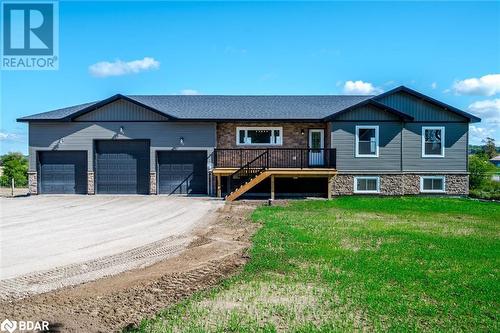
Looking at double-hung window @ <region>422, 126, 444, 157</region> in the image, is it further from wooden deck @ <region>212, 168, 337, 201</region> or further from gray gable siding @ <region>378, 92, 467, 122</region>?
wooden deck @ <region>212, 168, 337, 201</region>

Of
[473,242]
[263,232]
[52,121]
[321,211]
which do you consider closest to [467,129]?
[321,211]

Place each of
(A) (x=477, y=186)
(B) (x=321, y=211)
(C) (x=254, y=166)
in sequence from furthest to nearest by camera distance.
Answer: (A) (x=477, y=186) < (C) (x=254, y=166) < (B) (x=321, y=211)

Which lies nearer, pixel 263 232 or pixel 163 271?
pixel 163 271

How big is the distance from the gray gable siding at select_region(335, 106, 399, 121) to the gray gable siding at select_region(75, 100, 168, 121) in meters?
9.16

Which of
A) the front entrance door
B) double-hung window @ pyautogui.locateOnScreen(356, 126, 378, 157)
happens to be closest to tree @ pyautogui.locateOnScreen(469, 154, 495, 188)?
double-hung window @ pyautogui.locateOnScreen(356, 126, 378, 157)

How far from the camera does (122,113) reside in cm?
1902

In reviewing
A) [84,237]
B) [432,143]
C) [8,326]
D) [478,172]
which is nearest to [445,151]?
[432,143]

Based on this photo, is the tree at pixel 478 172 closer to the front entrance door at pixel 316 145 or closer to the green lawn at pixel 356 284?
the front entrance door at pixel 316 145

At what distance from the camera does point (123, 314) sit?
178 inches

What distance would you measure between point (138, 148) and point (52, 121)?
4.42m

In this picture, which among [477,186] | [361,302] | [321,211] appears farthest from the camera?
[477,186]

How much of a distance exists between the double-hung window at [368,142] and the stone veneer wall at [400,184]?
1242mm

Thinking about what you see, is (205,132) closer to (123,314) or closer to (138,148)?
(138,148)

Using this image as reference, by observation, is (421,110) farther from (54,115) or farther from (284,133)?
(54,115)
